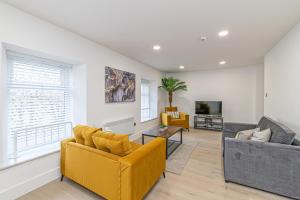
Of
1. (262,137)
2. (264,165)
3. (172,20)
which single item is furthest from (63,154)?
(262,137)

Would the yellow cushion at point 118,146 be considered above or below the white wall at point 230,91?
below

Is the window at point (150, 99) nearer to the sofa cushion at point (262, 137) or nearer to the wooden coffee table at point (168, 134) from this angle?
the wooden coffee table at point (168, 134)

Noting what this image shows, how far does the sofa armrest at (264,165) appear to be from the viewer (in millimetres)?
1830

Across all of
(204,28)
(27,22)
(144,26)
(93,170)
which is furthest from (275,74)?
(27,22)

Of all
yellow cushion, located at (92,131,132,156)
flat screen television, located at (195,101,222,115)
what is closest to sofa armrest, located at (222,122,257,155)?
flat screen television, located at (195,101,222,115)

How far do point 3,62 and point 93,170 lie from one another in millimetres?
1844

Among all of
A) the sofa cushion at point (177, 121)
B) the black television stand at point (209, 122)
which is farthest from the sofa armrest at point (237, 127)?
the black television stand at point (209, 122)

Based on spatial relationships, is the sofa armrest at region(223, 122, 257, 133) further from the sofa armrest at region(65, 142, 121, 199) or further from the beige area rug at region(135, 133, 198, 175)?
the sofa armrest at region(65, 142, 121, 199)

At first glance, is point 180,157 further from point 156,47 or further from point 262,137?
point 156,47

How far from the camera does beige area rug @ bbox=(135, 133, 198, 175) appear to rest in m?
2.68

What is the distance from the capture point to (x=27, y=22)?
79.9 inches

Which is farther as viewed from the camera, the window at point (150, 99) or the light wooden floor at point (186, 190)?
the window at point (150, 99)

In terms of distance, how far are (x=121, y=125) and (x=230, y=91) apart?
177 inches

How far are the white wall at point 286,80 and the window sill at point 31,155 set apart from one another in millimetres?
3995
